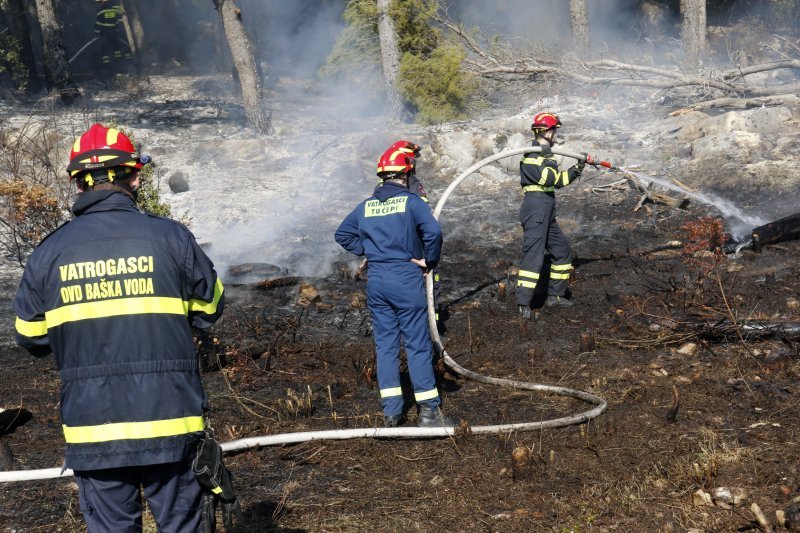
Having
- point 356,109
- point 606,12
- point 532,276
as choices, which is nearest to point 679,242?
point 532,276

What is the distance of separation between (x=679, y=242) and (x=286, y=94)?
50.6ft

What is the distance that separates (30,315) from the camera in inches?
114

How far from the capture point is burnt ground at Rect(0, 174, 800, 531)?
4016 mm

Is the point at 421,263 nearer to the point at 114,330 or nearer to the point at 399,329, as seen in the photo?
the point at 399,329

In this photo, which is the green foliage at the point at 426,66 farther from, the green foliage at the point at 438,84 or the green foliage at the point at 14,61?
the green foliage at the point at 14,61

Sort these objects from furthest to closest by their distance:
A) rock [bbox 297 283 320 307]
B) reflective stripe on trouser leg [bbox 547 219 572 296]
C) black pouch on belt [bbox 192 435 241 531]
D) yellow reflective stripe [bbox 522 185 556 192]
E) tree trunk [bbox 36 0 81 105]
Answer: tree trunk [bbox 36 0 81 105] → rock [bbox 297 283 320 307] → reflective stripe on trouser leg [bbox 547 219 572 296] → yellow reflective stripe [bbox 522 185 556 192] → black pouch on belt [bbox 192 435 241 531]

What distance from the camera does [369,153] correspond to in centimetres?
1380

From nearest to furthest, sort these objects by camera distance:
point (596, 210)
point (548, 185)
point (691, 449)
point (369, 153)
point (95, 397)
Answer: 1. point (95, 397)
2. point (691, 449)
3. point (548, 185)
4. point (596, 210)
5. point (369, 153)

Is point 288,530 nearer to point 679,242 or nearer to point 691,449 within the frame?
point 691,449

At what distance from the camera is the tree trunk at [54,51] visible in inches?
672

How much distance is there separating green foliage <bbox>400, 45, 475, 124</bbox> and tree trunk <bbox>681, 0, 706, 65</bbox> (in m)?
5.82

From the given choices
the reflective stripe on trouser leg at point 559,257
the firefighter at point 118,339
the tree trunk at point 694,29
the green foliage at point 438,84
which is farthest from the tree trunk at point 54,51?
the firefighter at point 118,339

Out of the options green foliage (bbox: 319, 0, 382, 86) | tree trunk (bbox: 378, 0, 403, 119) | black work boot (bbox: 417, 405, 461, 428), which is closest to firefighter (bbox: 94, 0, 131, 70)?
green foliage (bbox: 319, 0, 382, 86)

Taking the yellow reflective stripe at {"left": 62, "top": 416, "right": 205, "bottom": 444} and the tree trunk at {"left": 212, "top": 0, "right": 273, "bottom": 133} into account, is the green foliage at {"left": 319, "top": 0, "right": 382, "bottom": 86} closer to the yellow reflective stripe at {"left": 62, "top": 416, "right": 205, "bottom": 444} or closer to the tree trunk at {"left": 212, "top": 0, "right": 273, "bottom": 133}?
the tree trunk at {"left": 212, "top": 0, "right": 273, "bottom": 133}
